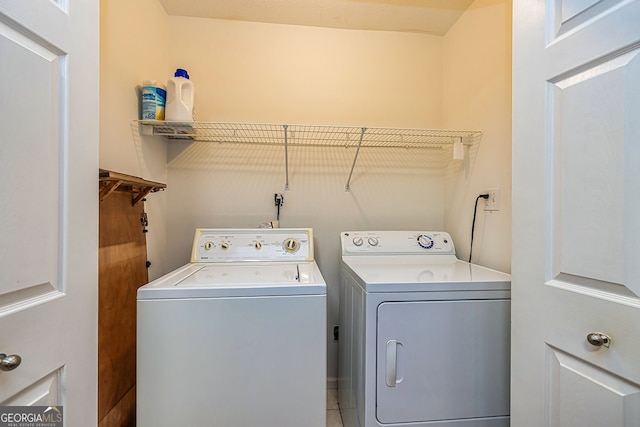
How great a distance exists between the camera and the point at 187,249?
1.88 metres

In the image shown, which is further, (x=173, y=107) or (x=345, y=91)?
(x=345, y=91)

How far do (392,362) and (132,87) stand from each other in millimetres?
1927

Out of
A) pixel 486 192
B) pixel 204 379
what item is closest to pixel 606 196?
pixel 486 192

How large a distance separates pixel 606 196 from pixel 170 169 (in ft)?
7.12

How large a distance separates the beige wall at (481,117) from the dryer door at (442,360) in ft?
1.45

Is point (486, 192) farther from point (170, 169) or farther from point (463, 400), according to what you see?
point (170, 169)

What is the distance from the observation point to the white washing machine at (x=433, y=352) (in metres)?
1.16

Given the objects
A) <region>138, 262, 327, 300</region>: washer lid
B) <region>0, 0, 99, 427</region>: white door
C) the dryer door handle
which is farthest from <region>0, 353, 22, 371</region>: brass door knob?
the dryer door handle

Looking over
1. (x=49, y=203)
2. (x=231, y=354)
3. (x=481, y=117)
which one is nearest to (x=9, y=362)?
(x=49, y=203)

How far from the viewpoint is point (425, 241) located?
1.83 meters

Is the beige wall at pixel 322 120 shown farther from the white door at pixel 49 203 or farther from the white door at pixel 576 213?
the white door at pixel 49 203

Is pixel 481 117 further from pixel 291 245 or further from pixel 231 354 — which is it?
pixel 231 354

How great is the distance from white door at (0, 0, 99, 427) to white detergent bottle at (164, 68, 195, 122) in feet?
2.47

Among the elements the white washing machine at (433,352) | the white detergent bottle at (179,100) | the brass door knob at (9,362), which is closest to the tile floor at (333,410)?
the white washing machine at (433,352)
